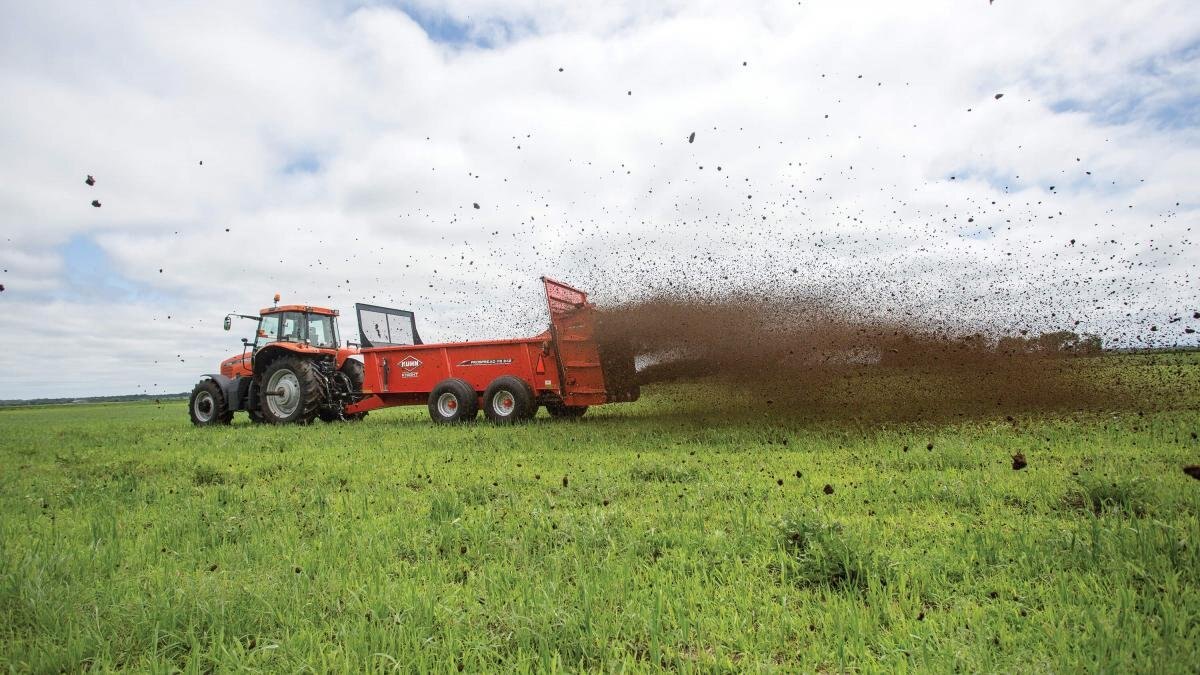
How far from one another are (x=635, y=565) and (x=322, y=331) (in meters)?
13.8

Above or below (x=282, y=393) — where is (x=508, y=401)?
below

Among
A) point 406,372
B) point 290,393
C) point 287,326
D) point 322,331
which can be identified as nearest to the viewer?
point 406,372

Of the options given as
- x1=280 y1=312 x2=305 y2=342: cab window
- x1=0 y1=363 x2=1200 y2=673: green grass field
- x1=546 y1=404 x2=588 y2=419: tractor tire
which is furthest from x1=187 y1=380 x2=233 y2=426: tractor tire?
x1=0 y1=363 x2=1200 y2=673: green grass field

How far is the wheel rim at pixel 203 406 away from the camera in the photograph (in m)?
16.6

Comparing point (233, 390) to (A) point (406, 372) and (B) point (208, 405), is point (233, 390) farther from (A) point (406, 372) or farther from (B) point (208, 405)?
(A) point (406, 372)

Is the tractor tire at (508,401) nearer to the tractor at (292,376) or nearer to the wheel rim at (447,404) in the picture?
the wheel rim at (447,404)

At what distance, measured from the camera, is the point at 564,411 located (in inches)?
539

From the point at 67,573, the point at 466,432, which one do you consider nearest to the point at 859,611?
the point at 67,573

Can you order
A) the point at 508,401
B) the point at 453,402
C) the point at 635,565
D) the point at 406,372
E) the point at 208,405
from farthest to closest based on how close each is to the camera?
1. the point at 208,405
2. the point at 406,372
3. the point at 453,402
4. the point at 508,401
5. the point at 635,565

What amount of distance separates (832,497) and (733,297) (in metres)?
5.48

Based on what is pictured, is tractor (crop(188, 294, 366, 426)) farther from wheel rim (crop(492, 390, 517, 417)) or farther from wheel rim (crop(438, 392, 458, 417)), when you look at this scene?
wheel rim (crop(492, 390, 517, 417))

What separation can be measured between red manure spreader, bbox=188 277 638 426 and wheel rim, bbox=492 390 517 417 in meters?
0.02

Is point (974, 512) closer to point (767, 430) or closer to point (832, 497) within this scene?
point (832, 497)

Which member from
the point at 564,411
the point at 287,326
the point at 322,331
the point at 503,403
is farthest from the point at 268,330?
the point at 564,411
